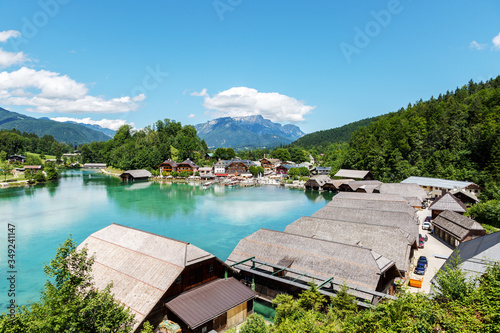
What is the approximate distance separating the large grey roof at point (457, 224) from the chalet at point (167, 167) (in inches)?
2453

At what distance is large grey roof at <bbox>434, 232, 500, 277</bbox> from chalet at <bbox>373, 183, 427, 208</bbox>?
20.4 meters

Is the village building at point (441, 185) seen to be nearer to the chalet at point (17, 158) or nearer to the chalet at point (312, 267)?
the chalet at point (312, 267)

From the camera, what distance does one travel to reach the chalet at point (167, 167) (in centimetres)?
7344

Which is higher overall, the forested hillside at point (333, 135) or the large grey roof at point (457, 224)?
the forested hillside at point (333, 135)

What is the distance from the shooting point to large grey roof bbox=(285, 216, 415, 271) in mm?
15320

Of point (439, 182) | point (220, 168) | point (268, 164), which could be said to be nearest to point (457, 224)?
point (439, 182)

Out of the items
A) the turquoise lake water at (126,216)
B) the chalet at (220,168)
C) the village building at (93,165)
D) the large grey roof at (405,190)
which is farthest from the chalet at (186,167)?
the large grey roof at (405,190)

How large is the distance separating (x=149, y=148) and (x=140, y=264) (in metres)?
76.2

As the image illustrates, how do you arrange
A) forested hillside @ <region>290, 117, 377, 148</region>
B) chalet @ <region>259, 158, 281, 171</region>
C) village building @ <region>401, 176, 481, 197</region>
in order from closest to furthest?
1. village building @ <region>401, 176, 481, 197</region>
2. chalet @ <region>259, 158, 281, 171</region>
3. forested hillside @ <region>290, 117, 377, 148</region>

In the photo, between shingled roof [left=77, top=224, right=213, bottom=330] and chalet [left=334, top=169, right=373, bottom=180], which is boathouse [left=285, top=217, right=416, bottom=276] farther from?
chalet [left=334, top=169, right=373, bottom=180]

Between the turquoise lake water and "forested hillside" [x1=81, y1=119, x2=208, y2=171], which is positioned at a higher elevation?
"forested hillside" [x1=81, y1=119, x2=208, y2=171]

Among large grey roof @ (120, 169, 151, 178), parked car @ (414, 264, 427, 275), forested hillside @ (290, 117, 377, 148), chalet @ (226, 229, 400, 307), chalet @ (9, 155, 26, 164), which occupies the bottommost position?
parked car @ (414, 264, 427, 275)

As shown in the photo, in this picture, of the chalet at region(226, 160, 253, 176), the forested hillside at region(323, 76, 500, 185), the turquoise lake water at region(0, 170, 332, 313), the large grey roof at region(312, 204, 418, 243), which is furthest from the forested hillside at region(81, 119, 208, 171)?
the large grey roof at region(312, 204, 418, 243)

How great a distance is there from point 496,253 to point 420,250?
797 centimetres
